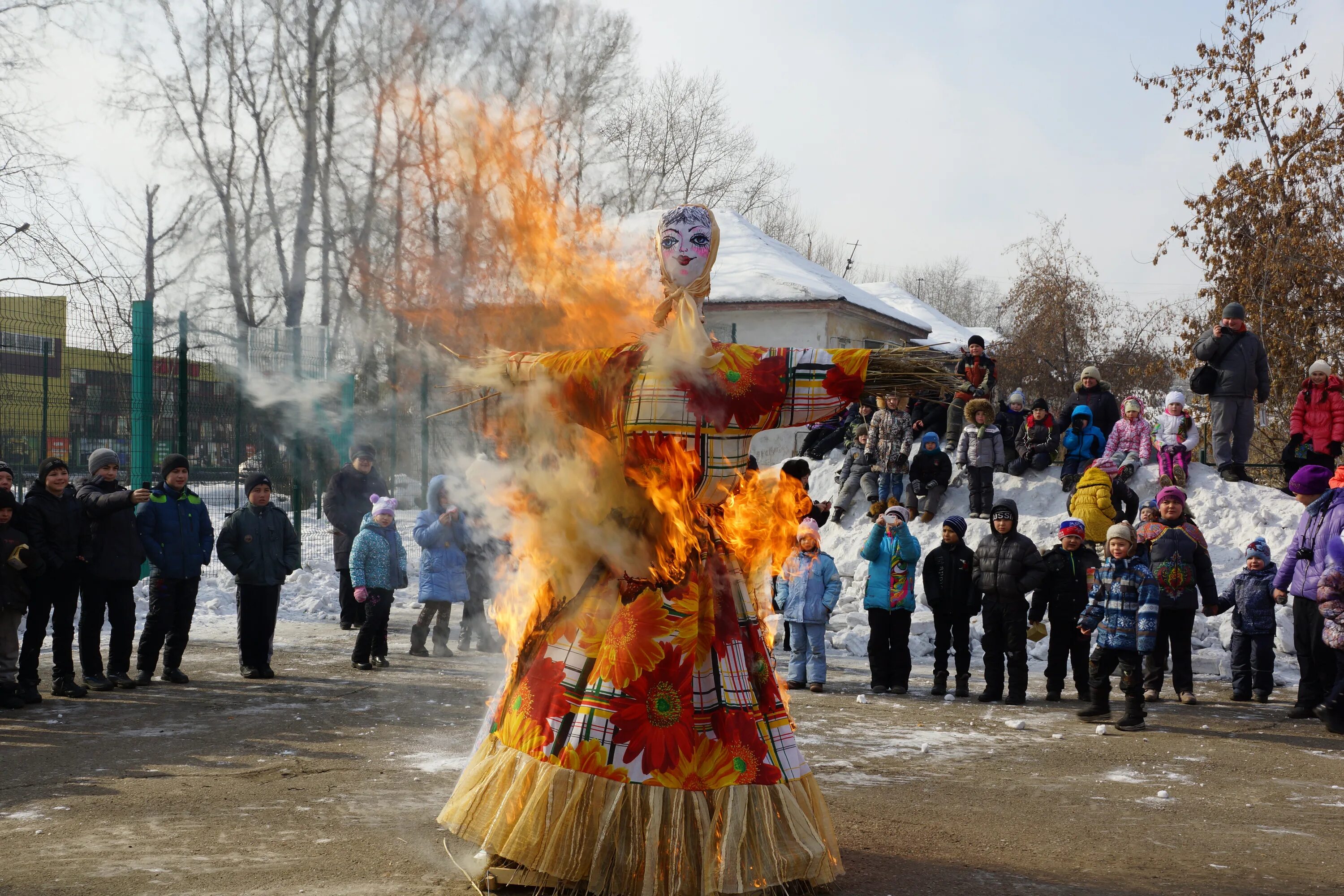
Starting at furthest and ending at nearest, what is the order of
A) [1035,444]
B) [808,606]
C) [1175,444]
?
1. [1035,444]
2. [1175,444]
3. [808,606]

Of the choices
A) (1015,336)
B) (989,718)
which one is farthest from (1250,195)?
(989,718)

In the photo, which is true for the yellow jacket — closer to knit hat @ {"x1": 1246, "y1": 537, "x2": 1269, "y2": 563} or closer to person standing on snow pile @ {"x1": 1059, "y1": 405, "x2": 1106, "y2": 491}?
knit hat @ {"x1": 1246, "y1": 537, "x2": 1269, "y2": 563}

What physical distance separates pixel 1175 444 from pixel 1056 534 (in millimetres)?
2009

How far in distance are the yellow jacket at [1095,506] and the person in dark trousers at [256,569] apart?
305 inches

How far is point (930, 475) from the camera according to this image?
1552 cm

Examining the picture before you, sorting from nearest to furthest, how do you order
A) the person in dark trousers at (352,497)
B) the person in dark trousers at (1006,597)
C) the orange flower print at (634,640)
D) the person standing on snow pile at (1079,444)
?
the orange flower print at (634,640) → the person in dark trousers at (1006,597) → the person in dark trousers at (352,497) → the person standing on snow pile at (1079,444)

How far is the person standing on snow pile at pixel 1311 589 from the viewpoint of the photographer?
861 cm

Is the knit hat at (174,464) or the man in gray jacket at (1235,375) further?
the man in gray jacket at (1235,375)

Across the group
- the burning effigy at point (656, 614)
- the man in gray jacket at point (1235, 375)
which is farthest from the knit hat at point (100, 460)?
the man in gray jacket at point (1235, 375)

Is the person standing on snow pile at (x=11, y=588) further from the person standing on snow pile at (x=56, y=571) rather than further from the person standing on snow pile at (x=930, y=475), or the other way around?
the person standing on snow pile at (x=930, y=475)

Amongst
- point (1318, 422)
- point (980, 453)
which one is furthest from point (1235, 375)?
point (980, 453)

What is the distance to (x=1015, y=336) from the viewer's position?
29.3 m

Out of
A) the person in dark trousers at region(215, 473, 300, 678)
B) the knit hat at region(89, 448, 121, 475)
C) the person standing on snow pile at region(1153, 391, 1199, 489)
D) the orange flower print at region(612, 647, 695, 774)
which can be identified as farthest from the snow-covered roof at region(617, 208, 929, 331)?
the orange flower print at region(612, 647, 695, 774)

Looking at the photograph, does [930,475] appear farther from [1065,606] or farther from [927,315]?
[927,315]
